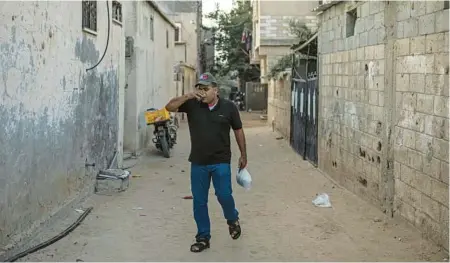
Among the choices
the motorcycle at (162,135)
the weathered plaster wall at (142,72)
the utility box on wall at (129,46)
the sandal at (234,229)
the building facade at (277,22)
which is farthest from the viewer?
the building facade at (277,22)

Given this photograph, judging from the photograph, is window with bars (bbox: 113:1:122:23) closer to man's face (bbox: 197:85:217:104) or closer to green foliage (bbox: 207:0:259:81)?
→ man's face (bbox: 197:85:217:104)

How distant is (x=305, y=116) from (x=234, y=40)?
28616 mm

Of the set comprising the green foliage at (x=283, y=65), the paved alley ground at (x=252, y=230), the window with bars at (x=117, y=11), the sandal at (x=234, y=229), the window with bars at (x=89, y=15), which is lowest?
the paved alley ground at (x=252, y=230)

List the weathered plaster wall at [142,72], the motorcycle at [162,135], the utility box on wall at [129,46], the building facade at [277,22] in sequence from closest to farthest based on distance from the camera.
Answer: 1. the utility box on wall at [129,46]
2. the weathered plaster wall at [142,72]
3. the motorcycle at [162,135]
4. the building facade at [277,22]

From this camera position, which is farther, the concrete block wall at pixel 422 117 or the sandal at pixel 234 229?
the sandal at pixel 234 229

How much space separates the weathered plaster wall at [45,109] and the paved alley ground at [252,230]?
20.0 inches

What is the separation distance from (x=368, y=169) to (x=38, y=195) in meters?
4.53

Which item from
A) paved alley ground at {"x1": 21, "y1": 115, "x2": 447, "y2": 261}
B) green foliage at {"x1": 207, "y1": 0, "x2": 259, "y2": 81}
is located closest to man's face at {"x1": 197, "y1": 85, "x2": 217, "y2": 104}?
paved alley ground at {"x1": 21, "y1": 115, "x2": 447, "y2": 261}

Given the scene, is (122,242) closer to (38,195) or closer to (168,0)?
(38,195)

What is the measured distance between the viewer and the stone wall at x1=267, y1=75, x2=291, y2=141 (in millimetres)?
18281

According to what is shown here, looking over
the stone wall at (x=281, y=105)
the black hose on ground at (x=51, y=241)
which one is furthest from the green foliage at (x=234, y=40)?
the black hose on ground at (x=51, y=241)

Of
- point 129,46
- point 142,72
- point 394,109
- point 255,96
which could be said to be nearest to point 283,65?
point 142,72

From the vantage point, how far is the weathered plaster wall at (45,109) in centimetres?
→ 555

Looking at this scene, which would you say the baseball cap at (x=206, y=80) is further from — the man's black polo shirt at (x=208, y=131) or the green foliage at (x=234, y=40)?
the green foliage at (x=234, y=40)
